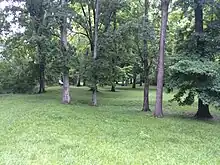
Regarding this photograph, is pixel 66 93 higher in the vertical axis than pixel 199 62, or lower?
lower

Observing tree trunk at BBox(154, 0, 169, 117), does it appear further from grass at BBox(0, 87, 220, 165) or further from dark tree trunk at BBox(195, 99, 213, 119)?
dark tree trunk at BBox(195, 99, 213, 119)

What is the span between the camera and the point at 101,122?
32.1ft

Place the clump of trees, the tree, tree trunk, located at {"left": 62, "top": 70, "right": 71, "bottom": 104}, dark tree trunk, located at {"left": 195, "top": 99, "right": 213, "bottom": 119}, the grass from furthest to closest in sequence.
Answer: tree trunk, located at {"left": 62, "top": 70, "right": 71, "bottom": 104}
dark tree trunk, located at {"left": 195, "top": 99, "right": 213, "bottom": 119}
the clump of trees
the tree
the grass

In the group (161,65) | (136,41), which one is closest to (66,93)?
(136,41)

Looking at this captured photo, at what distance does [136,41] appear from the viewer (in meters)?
14.1

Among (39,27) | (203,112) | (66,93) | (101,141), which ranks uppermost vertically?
(39,27)

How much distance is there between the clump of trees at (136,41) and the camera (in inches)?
442

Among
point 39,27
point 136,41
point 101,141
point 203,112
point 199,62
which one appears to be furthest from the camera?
point 39,27

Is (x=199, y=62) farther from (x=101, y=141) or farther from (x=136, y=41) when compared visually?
(x=101, y=141)

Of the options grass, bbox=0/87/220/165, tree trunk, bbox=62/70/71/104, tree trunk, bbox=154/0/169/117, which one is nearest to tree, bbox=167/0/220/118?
tree trunk, bbox=154/0/169/117

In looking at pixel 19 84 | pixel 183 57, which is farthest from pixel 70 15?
pixel 19 84

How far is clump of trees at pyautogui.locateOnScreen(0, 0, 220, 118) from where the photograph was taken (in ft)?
36.8

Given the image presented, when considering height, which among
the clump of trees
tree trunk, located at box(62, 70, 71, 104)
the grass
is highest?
the clump of trees

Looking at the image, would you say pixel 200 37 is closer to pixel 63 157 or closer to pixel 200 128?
pixel 200 128
